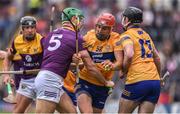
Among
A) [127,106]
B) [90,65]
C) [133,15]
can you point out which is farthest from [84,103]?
[133,15]

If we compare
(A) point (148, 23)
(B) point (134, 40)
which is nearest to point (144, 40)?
(B) point (134, 40)

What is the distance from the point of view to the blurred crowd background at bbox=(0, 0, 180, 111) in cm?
2867

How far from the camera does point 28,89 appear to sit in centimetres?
1831

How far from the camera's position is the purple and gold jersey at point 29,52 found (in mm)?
18016

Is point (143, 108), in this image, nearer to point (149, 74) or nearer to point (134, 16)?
point (149, 74)

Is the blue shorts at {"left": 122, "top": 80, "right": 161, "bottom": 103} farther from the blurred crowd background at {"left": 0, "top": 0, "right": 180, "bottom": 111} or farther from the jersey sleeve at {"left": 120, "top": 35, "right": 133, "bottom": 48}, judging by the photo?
the blurred crowd background at {"left": 0, "top": 0, "right": 180, "bottom": 111}

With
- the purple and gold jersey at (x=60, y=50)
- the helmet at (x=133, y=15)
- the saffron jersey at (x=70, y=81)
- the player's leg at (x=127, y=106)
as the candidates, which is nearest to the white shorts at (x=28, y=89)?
the saffron jersey at (x=70, y=81)

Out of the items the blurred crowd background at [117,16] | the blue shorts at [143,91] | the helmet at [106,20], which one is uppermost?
the helmet at [106,20]

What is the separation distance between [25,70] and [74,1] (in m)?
13.0

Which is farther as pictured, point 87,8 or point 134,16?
point 87,8

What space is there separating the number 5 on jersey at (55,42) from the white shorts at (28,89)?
218cm

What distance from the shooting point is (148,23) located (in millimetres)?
29578

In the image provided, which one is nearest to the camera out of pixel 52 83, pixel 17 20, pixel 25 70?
pixel 52 83

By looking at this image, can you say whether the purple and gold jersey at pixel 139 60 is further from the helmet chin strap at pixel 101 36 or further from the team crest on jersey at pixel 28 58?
the team crest on jersey at pixel 28 58
